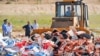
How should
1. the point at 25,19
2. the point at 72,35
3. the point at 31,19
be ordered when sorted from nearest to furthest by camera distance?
the point at 72,35 → the point at 25,19 → the point at 31,19

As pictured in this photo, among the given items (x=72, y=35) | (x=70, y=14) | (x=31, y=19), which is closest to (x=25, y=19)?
(x=31, y=19)

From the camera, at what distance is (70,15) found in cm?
2011

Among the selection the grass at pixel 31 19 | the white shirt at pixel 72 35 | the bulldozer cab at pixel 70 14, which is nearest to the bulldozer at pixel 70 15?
the bulldozer cab at pixel 70 14

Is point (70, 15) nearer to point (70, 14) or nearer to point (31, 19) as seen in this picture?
point (70, 14)

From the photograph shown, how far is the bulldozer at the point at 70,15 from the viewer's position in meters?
19.6

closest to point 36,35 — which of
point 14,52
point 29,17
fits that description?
point 14,52

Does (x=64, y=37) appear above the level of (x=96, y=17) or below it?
above

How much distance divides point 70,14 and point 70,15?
2.5 inches

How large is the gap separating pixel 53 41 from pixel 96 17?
127ft

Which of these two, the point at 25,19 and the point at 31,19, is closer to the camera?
the point at 25,19

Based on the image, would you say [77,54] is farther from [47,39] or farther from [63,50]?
[47,39]

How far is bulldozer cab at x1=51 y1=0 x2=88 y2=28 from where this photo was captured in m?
19.6

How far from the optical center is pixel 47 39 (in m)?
Answer: 17.4

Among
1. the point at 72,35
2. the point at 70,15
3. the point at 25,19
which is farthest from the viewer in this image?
the point at 25,19
